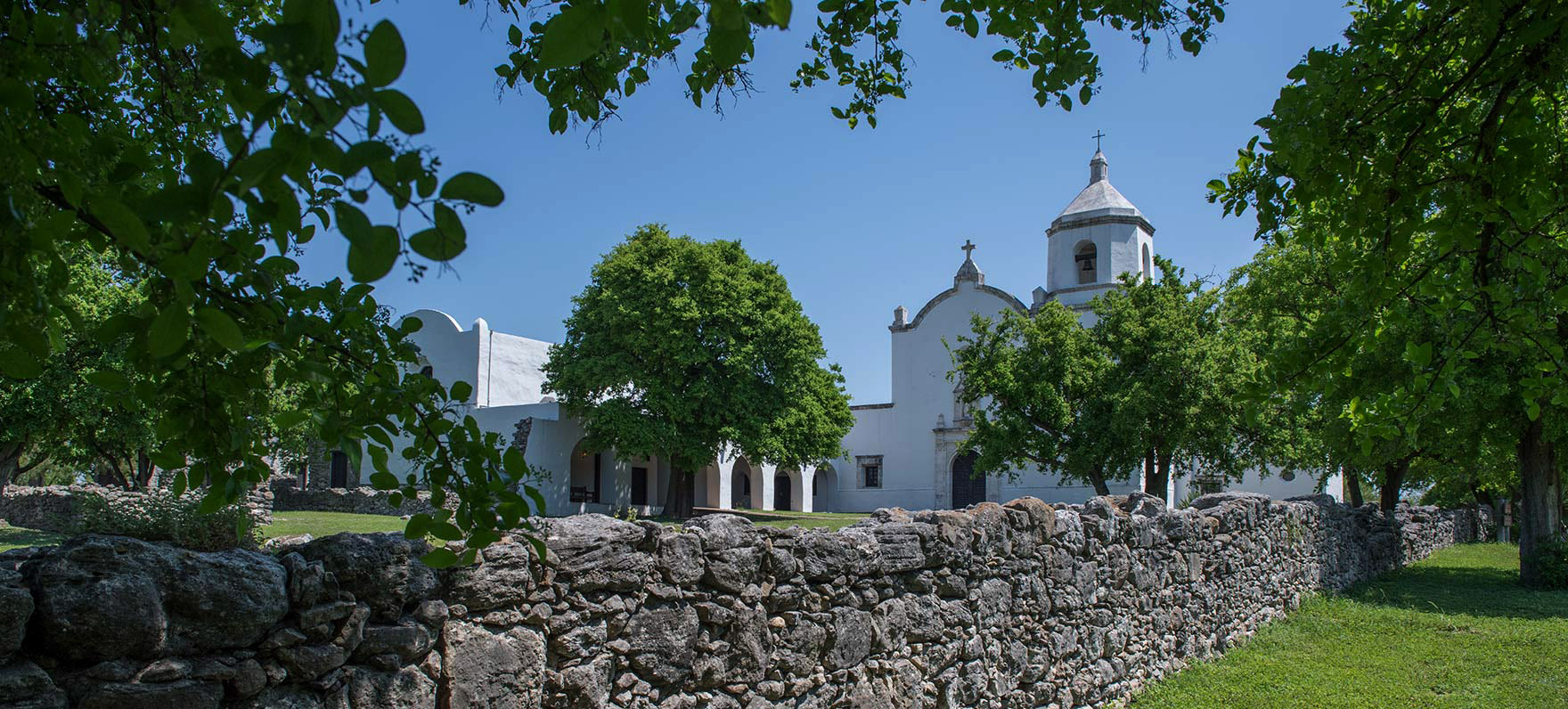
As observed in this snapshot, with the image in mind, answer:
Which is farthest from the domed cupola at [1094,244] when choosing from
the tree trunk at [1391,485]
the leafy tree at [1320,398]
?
the tree trunk at [1391,485]

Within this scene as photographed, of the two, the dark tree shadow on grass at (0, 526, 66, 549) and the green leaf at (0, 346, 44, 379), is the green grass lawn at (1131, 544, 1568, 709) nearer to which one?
the green leaf at (0, 346, 44, 379)

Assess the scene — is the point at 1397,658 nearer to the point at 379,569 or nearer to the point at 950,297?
the point at 379,569

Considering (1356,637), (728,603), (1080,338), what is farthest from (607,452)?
(728,603)

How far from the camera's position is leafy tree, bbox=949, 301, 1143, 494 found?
22031mm

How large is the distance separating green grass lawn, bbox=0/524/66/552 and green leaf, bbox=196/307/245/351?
15787mm

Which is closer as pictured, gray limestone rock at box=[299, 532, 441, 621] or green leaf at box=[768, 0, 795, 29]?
green leaf at box=[768, 0, 795, 29]

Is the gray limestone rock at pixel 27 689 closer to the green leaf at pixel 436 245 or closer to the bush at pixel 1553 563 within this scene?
the green leaf at pixel 436 245

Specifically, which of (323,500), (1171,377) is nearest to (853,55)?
(1171,377)

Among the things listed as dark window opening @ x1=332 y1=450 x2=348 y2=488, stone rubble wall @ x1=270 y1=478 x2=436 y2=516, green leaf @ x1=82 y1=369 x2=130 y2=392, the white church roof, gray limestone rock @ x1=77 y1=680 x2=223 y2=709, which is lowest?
stone rubble wall @ x1=270 y1=478 x2=436 y2=516

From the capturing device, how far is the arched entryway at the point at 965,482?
117ft

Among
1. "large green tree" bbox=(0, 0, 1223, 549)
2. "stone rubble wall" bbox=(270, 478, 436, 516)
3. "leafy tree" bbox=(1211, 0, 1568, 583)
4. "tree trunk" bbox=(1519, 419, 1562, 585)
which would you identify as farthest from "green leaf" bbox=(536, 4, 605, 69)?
"stone rubble wall" bbox=(270, 478, 436, 516)

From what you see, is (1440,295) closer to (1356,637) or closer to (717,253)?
(1356,637)

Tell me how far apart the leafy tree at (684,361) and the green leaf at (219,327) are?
24004 mm

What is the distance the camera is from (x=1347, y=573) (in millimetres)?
15773
